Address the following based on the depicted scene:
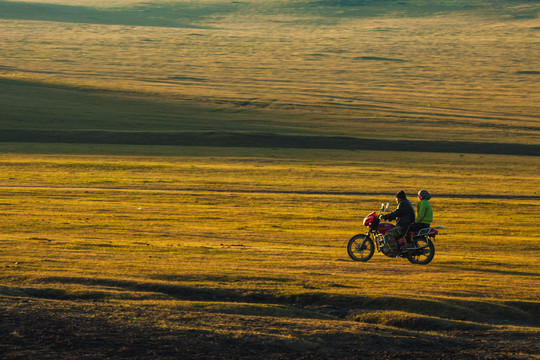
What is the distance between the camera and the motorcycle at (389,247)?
67.2ft

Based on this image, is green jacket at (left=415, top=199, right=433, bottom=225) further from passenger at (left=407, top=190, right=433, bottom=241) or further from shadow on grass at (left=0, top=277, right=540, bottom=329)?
shadow on grass at (left=0, top=277, right=540, bottom=329)

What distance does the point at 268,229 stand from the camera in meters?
29.9

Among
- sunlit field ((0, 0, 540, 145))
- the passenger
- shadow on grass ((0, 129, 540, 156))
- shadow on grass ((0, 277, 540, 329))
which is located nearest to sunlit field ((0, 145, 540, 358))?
shadow on grass ((0, 277, 540, 329))

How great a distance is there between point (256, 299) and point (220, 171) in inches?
1477

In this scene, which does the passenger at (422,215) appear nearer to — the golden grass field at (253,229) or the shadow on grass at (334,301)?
the golden grass field at (253,229)

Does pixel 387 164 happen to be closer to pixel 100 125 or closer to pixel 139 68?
pixel 100 125

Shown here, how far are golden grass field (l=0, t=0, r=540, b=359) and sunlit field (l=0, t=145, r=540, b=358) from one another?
71 mm

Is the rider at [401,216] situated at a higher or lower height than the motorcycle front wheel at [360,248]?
higher

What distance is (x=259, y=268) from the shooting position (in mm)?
19781

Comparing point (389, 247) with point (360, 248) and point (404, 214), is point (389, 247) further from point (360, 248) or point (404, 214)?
point (404, 214)

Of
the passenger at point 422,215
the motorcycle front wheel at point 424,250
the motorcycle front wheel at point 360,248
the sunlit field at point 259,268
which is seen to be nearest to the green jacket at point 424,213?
the passenger at point 422,215

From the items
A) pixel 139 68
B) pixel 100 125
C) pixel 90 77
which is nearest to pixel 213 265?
pixel 100 125

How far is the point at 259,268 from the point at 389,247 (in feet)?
13.6

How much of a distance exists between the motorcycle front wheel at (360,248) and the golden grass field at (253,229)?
839 mm
